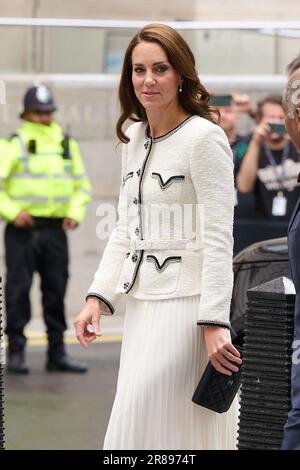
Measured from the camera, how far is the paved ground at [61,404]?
23.5 feet

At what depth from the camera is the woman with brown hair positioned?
4.59 meters

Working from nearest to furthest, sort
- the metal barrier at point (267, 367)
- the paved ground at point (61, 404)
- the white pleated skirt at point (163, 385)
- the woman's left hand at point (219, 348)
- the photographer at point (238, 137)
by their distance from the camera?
the woman's left hand at point (219, 348), the white pleated skirt at point (163, 385), the metal barrier at point (267, 367), the paved ground at point (61, 404), the photographer at point (238, 137)

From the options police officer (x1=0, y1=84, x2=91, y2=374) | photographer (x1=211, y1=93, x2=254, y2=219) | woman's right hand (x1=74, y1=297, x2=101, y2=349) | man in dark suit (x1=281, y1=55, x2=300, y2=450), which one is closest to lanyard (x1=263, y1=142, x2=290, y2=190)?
photographer (x1=211, y1=93, x2=254, y2=219)

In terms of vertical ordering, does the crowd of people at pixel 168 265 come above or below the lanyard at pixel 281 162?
below

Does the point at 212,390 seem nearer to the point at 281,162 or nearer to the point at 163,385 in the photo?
the point at 163,385

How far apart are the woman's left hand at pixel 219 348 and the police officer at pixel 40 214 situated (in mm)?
4837

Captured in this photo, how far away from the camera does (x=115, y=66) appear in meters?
11.7

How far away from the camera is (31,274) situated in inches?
379

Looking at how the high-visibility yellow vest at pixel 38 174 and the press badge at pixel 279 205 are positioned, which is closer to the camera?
the high-visibility yellow vest at pixel 38 174

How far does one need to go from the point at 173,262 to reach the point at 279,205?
198 inches

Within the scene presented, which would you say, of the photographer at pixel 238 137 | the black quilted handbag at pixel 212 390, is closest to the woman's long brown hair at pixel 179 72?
the black quilted handbag at pixel 212 390

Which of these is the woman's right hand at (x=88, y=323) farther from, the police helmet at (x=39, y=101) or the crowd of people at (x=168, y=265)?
the police helmet at (x=39, y=101)

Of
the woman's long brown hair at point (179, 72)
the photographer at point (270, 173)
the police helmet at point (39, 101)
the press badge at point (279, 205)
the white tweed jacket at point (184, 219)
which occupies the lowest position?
the white tweed jacket at point (184, 219)

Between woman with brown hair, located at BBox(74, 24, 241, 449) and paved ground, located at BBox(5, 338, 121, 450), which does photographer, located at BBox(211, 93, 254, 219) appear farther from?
woman with brown hair, located at BBox(74, 24, 241, 449)
